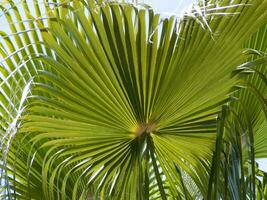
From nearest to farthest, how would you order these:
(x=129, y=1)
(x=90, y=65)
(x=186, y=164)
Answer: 1. (x=129, y=1)
2. (x=90, y=65)
3. (x=186, y=164)

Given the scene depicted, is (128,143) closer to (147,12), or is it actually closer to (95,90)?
(95,90)

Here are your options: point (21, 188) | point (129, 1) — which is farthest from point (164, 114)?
point (21, 188)

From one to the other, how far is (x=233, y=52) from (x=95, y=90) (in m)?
0.39

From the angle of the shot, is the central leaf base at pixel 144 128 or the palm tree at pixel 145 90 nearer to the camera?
the palm tree at pixel 145 90

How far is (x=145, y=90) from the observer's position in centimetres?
154

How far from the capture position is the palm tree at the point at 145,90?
54.8 inches

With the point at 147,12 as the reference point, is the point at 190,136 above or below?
below

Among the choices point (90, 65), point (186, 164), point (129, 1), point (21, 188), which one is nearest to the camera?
point (129, 1)

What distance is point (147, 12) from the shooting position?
1.41 meters

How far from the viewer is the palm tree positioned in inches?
54.8

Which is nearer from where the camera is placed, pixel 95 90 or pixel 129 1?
pixel 129 1

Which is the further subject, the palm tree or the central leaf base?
the central leaf base

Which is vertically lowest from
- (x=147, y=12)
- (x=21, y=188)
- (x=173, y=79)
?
(x=21, y=188)

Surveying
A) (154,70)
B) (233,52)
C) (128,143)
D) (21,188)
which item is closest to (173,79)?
(154,70)
